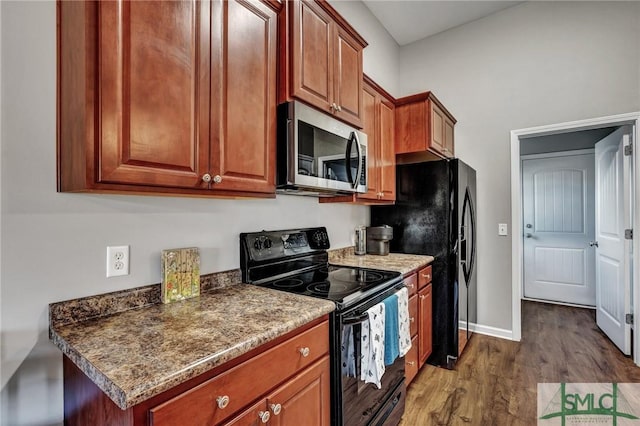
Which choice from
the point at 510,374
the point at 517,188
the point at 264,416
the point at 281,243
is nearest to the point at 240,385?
the point at 264,416

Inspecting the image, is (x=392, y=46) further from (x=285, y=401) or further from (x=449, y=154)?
(x=285, y=401)

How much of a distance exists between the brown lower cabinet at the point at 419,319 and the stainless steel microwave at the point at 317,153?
2.67 feet

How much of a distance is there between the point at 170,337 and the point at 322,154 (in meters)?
1.11

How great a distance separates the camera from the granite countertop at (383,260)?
2113 millimetres

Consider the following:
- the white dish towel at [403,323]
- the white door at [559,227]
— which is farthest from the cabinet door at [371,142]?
the white door at [559,227]

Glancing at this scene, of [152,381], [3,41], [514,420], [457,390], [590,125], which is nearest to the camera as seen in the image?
[152,381]

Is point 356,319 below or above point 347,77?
below

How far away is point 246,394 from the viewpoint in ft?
3.05

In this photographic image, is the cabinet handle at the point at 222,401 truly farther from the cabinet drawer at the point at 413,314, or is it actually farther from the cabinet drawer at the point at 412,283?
the cabinet drawer at the point at 413,314

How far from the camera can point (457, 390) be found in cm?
219

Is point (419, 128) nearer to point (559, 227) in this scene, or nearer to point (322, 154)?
point (322, 154)

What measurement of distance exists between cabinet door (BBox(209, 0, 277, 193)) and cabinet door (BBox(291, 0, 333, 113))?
11 centimetres

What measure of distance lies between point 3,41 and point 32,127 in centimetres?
27

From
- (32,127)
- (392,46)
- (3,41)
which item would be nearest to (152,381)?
(32,127)
